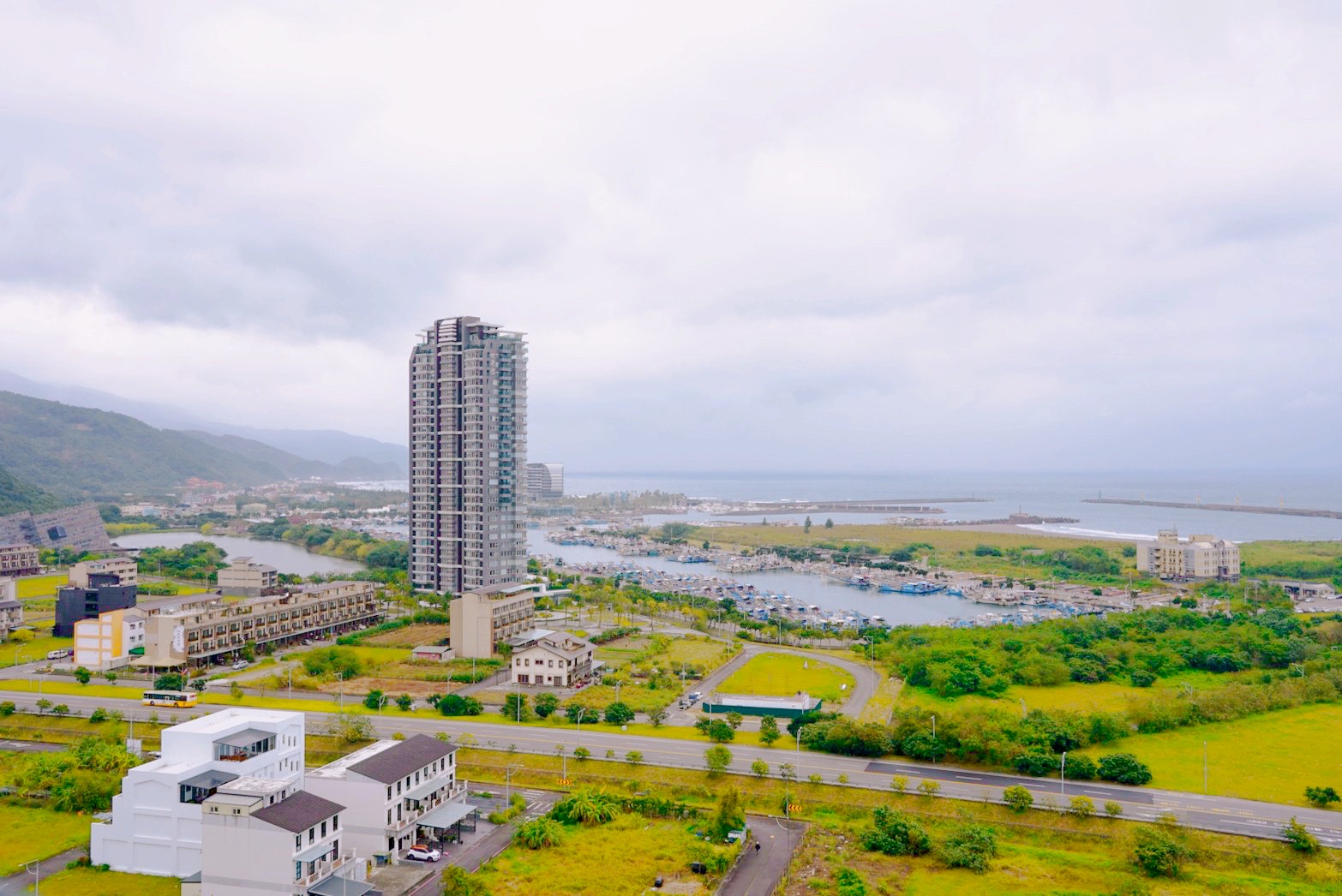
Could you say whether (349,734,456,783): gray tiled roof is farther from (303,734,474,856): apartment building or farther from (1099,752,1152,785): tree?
(1099,752,1152,785): tree

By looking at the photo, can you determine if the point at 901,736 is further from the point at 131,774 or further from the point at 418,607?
the point at 418,607

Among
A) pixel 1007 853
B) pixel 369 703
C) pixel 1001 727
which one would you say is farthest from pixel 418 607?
pixel 1007 853

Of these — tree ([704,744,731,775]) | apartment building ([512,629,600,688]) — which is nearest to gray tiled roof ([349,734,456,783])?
tree ([704,744,731,775])

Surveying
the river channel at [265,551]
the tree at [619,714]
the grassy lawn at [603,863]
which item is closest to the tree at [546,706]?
the tree at [619,714]

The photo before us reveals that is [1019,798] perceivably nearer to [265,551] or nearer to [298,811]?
[298,811]

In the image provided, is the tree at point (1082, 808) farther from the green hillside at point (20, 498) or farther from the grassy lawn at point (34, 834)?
the green hillside at point (20, 498)
